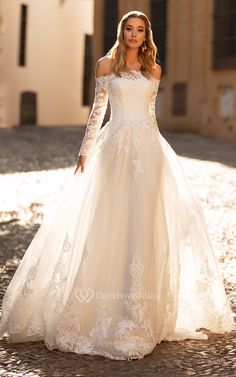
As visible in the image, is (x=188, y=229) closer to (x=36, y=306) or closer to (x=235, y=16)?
(x=36, y=306)

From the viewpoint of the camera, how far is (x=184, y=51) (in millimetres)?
23516

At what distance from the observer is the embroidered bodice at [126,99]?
14.7ft

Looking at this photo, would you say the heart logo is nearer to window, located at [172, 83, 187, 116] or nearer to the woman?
the woman

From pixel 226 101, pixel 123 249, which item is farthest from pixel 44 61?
pixel 123 249

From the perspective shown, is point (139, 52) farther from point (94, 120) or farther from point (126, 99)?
point (94, 120)

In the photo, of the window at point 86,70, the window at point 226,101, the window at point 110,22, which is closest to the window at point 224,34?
the window at point 226,101

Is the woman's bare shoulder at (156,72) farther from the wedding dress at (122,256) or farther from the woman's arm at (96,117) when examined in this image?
the woman's arm at (96,117)

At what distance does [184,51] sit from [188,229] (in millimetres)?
19504

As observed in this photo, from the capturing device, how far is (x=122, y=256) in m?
4.31

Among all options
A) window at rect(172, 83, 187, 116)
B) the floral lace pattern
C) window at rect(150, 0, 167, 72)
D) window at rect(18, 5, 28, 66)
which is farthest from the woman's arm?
window at rect(18, 5, 28, 66)

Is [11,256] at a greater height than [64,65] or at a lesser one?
lesser

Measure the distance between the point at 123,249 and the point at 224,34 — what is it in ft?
63.1

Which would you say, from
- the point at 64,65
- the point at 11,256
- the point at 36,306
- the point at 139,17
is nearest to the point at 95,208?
the point at 36,306

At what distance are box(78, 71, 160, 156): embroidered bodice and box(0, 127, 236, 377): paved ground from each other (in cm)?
127
